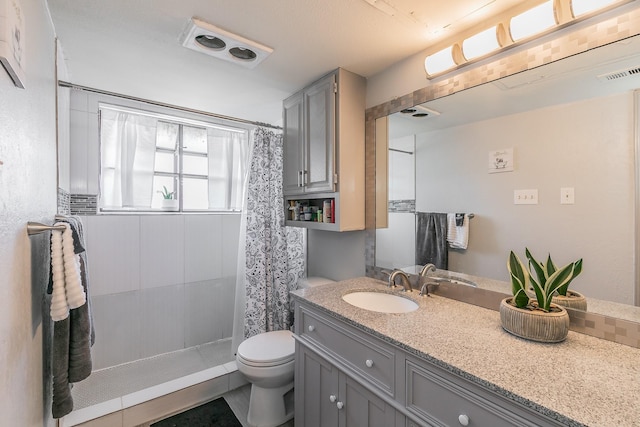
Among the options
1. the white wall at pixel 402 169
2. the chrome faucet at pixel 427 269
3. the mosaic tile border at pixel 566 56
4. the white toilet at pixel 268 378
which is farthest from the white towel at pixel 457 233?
the white toilet at pixel 268 378

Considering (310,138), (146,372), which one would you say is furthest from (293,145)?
(146,372)

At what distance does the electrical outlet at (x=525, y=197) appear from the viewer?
4.03ft

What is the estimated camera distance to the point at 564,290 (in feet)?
3.73

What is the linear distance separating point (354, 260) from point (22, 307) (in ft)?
5.61

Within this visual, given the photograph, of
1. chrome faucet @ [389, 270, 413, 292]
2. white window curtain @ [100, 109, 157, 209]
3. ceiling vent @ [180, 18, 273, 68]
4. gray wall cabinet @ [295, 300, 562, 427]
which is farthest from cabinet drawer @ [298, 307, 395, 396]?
white window curtain @ [100, 109, 157, 209]

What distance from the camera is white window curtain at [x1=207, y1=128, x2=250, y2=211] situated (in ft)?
9.30

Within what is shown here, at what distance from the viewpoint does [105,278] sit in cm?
225

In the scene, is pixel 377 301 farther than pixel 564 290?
Yes

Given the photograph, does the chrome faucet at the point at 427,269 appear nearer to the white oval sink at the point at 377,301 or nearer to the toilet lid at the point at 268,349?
the white oval sink at the point at 377,301

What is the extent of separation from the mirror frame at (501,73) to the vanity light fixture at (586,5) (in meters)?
0.04

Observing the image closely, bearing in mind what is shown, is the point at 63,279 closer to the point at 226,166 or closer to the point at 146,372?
the point at 146,372

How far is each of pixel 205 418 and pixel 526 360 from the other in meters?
1.92

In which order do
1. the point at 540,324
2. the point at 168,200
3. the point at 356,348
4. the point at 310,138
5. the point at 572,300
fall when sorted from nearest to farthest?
the point at 540,324 → the point at 572,300 → the point at 356,348 → the point at 310,138 → the point at 168,200

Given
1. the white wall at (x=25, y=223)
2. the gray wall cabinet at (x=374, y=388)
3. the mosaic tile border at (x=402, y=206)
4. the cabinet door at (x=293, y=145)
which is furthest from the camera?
the cabinet door at (x=293, y=145)
